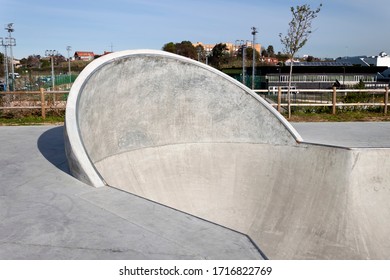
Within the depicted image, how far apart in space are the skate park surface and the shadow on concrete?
60 millimetres

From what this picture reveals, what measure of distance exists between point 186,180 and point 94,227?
4612 mm

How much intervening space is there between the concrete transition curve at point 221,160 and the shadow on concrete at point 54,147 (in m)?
1.00

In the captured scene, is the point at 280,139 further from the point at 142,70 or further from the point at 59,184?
the point at 59,184

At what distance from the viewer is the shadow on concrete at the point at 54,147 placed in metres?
8.75

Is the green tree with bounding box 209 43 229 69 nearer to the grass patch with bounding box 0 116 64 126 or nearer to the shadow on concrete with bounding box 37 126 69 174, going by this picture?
the grass patch with bounding box 0 116 64 126

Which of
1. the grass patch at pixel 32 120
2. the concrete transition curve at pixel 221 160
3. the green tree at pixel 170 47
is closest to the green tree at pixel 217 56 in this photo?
the green tree at pixel 170 47

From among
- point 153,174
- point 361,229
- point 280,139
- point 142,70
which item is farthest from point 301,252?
point 142,70

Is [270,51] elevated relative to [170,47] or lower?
elevated

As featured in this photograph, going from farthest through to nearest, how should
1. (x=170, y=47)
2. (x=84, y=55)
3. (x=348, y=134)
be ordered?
(x=84, y=55) < (x=170, y=47) < (x=348, y=134)

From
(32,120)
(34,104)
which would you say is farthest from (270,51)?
(32,120)

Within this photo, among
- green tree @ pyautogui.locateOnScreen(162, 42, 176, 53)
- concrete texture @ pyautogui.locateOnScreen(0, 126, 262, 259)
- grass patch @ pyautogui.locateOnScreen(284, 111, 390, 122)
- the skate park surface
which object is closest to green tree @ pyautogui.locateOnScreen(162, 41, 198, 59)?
green tree @ pyautogui.locateOnScreen(162, 42, 176, 53)

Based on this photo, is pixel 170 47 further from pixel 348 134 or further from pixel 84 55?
pixel 348 134

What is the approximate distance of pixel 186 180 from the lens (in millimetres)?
9570
